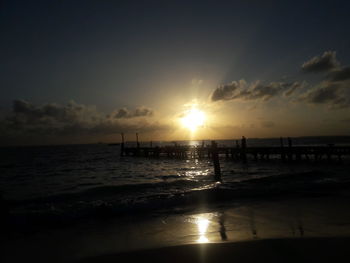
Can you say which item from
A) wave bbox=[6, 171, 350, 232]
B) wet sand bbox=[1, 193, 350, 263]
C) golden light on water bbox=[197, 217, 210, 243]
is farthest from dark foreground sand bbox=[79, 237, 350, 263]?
wave bbox=[6, 171, 350, 232]

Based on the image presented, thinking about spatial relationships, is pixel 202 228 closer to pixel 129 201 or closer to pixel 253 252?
pixel 253 252

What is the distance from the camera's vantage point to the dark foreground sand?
17.0ft

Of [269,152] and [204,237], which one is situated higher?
[269,152]

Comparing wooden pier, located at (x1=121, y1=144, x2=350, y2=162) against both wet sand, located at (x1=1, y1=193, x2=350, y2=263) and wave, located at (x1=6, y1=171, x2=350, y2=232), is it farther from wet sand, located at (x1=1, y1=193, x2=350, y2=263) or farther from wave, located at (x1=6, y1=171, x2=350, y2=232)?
wet sand, located at (x1=1, y1=193, x2=350, y2=263)

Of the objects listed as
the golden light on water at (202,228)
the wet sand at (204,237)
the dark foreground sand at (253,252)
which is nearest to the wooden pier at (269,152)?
the wet sand at (204,237)

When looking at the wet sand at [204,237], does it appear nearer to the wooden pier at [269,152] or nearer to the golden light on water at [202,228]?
the golden light on water at [202,228]

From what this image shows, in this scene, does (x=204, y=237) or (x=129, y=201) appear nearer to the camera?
(x=204, y=237)

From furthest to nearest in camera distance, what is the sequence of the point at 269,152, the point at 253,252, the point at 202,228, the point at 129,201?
the point at 269,152 < the point at 129,201 < the point at 202,228 < the point at 253,252

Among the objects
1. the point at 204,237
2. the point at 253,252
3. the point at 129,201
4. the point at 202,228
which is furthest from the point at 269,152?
the point at 253,252

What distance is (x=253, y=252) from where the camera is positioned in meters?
5.50

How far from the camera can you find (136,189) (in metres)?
17.2

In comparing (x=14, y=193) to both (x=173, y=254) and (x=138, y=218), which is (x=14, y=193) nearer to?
(x=138, y=218)

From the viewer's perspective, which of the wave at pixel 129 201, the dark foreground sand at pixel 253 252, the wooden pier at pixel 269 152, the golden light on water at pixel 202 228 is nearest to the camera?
the dark foreground sand at pixel 253 252

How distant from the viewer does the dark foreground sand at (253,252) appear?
5.19 m
